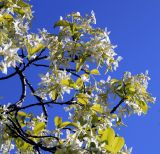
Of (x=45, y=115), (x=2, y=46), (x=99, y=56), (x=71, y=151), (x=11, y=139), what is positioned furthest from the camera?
(x=45, y=115)

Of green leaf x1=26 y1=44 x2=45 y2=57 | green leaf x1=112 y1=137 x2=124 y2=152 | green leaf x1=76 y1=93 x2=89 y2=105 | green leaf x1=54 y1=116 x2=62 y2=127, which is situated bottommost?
green leaf x1=112 y1=137 x2=124 y2=152

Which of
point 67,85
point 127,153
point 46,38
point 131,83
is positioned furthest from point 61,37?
point 127,153

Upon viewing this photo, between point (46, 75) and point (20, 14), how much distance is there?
0.60 m

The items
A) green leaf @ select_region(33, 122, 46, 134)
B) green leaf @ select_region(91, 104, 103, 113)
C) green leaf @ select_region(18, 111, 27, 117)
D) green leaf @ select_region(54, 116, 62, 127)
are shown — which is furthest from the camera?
green leaf @ select_region(18, 111, 27, 117)

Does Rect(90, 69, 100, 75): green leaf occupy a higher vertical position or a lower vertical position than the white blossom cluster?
higher

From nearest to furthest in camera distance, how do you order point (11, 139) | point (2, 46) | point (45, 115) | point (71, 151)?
point (71, 151) < point (2, 46) < point (11, 139) < point (45, 115)

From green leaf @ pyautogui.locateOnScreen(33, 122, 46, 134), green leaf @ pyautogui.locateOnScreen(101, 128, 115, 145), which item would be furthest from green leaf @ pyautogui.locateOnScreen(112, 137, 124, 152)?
green leaf @ pyautogui.locateOnScreen(33, 122, 46, 134)

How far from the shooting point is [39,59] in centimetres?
438

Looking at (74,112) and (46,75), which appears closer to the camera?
(46,75)

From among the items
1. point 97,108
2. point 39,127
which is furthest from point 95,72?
point 39,127

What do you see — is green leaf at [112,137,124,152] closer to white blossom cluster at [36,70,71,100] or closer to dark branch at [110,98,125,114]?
white blossom cluster at [36,70,71,100]

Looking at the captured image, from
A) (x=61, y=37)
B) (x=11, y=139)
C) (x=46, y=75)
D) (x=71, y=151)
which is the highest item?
(x=61, y=37)

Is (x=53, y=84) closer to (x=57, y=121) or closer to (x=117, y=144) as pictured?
(x=57, y=121)

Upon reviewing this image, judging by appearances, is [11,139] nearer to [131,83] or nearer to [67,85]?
[67,85]
